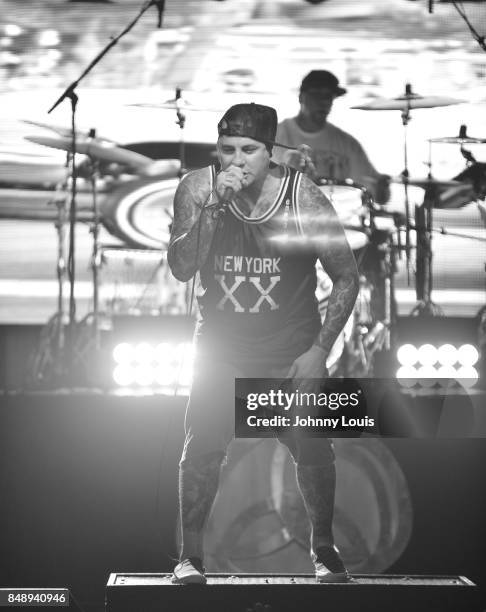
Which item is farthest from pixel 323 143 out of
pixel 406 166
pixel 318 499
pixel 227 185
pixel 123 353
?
pixel 318 499

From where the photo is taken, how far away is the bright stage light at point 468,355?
348 centimetres

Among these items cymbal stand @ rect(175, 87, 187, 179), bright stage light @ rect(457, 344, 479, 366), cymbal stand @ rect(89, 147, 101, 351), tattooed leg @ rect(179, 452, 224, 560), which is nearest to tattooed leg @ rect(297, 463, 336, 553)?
tattooed leg @ rect(179, 452, 224, 560)

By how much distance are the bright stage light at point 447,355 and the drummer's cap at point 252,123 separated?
101 centimetres

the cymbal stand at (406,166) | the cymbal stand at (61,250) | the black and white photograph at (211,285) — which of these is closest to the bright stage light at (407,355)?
the black and white photograph at (211,285)

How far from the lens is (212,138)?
3.33 m

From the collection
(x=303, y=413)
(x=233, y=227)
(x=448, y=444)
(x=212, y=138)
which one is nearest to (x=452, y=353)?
(x=448, y=444)

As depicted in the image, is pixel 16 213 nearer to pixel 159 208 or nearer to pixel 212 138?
pixel 159 208

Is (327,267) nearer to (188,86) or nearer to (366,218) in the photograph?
(366,218)

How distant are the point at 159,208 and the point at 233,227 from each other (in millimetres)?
300

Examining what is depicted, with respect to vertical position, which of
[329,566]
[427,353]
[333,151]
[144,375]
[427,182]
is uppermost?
[333,151]

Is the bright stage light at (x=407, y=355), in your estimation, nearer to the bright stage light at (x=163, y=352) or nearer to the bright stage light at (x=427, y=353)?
the bright stage light at (x=427, y=353)

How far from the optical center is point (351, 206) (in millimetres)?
3373

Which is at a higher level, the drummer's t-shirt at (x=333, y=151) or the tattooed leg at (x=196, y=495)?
the drummer's t-shirt at (x=333, y=151)

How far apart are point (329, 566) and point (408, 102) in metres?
1.74
